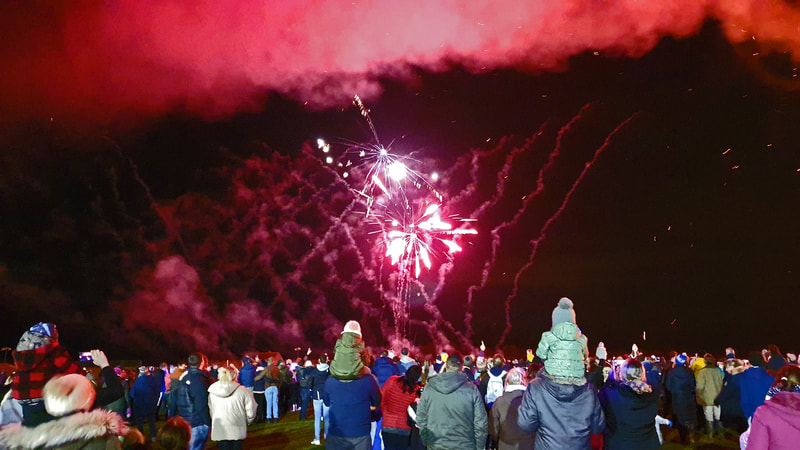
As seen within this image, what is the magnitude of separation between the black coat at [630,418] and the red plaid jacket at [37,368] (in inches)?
192

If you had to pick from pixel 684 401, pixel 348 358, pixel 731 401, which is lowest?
pixel 731 401

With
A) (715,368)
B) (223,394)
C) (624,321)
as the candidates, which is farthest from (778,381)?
(624,321)

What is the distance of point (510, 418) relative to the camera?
6180mm

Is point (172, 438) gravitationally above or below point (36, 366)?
below

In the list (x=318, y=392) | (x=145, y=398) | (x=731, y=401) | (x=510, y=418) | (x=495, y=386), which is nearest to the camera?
(x=510, y=418)

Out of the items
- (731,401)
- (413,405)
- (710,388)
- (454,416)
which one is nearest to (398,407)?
(413,405)

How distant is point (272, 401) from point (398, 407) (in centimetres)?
1064

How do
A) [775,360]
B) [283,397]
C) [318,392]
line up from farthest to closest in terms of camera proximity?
1. [283,397]
2. [318,392]
3. [775,360]

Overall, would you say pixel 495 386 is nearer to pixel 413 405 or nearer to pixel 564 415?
pixel 413 405

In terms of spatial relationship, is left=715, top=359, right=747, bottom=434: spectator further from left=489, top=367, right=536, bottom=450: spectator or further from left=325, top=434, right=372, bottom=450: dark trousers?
left=325, top=434, right=372, bottom=450: dark trousers

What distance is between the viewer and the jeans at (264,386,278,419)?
1697cm

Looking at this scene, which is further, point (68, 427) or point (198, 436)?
point (198, 436)

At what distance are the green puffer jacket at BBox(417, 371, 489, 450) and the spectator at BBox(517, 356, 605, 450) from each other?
3.58 ft

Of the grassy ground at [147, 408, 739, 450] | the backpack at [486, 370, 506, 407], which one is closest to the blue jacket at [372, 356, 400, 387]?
the backpack at [486, 370, 506, 407]
